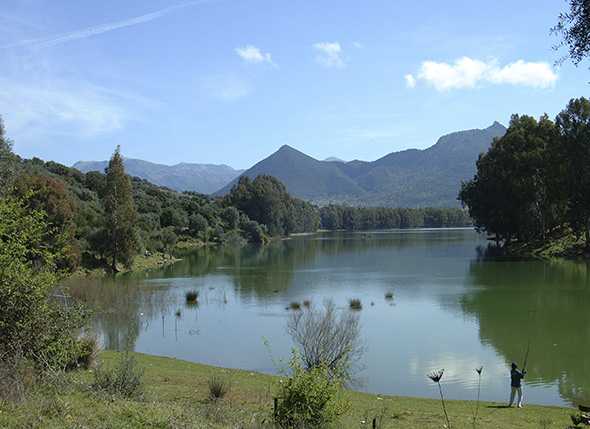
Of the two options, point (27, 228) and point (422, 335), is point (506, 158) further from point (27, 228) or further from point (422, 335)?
point (27, 228)

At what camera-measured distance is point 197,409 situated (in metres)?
11.6

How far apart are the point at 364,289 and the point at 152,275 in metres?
23.9

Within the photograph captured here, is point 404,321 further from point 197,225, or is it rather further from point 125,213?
point 197,225

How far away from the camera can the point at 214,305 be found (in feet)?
127

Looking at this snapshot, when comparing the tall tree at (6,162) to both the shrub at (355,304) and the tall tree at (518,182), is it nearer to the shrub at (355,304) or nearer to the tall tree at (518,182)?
the shrub at (355,304)

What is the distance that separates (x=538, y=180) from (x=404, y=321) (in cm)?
4372

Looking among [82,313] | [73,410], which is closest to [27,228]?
[82,313]

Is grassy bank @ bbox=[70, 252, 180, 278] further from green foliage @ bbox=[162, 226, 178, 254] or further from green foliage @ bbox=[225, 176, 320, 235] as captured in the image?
green foliage @ bbox=[225, 176, 320, 235]

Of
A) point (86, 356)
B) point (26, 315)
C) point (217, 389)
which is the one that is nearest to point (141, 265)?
point (86, 356)

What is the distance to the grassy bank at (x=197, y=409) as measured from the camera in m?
8.98

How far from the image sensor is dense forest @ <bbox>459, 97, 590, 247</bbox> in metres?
60.5

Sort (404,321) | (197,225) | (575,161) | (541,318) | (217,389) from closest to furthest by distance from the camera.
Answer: (217,389) < (541,318) < (404,321) < (575,161) < (197,225)

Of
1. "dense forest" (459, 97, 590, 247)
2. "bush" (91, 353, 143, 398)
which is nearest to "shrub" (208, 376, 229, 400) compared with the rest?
"bush" (91, 353, 143, 398)

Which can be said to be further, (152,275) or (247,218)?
(247,218)
